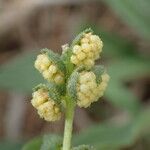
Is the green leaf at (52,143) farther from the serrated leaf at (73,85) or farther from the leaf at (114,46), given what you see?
the leaf at (114,46)

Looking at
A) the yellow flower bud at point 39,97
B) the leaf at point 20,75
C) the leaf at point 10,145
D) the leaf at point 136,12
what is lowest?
the yellow flower bud at point 39,97

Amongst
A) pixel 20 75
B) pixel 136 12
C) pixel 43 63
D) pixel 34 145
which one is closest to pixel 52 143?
pixel 34 145

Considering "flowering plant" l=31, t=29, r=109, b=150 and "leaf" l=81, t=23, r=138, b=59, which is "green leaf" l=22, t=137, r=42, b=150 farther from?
"leaf" l=81, t=23, r=138, b=59

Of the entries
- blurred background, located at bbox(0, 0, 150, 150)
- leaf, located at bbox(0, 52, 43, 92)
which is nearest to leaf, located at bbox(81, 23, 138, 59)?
blurred background, located at bbox(0, 0, 150, 150)

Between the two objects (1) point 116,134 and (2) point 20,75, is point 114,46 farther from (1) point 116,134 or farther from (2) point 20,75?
(1) point 116,134

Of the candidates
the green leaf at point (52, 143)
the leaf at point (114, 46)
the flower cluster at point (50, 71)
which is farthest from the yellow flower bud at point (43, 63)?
the leaf at point (114, 46)

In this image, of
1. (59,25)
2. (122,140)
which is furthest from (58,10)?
(122,140)

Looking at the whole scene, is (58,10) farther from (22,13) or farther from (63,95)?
(63,95)
